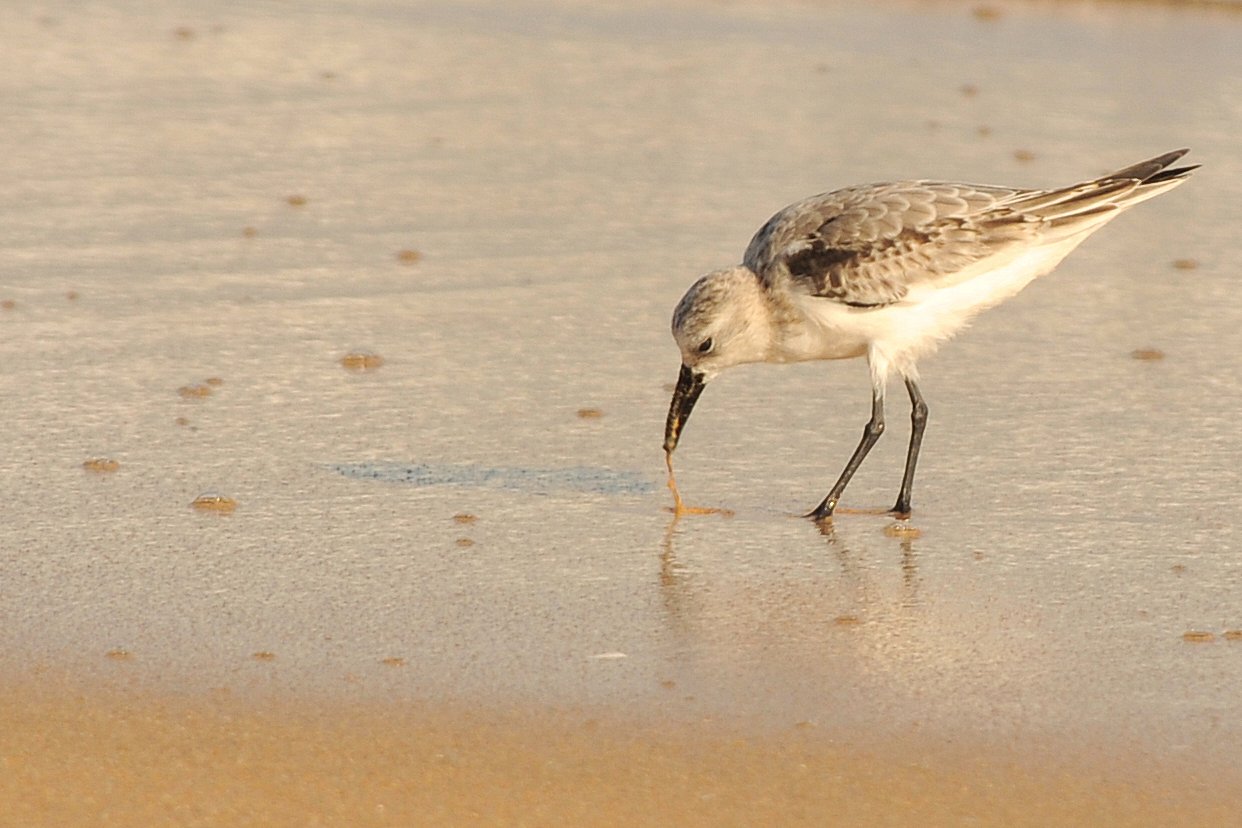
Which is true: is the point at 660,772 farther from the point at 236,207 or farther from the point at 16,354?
the point at 236,207

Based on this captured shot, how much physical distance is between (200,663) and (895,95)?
21.7 feet

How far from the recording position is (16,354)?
6.04 meters

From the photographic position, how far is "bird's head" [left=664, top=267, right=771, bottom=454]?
5324 millimetres

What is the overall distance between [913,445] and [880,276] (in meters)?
0.48

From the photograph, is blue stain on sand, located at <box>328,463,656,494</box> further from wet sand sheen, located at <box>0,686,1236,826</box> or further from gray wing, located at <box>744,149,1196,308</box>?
wet sand sheen, located at <box>0,686,1236,826</box>

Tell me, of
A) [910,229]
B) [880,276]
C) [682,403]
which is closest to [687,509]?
[682,403]

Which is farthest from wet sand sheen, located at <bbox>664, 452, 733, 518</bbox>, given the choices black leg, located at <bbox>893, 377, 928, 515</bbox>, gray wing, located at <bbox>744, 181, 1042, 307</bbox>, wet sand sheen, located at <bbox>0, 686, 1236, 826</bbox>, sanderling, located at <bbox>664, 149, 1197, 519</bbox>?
wet sand sheen, located at <bbox>0, 686, 1236, 826</bbox>

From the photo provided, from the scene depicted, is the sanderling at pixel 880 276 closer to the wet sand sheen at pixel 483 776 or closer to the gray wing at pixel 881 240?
the gray wing at pixel 881 240

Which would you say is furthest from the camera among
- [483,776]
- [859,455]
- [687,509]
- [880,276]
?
[880,276]

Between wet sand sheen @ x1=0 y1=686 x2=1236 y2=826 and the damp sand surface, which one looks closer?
wet sand sheen @ x1=0 y1=686 x2=1236 y2=826

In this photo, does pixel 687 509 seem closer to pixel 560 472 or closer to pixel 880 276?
pixel 560 472

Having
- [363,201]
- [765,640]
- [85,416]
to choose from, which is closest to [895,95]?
[363,201]

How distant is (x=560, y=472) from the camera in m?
5.42

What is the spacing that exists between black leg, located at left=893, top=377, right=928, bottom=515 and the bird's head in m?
0.45
